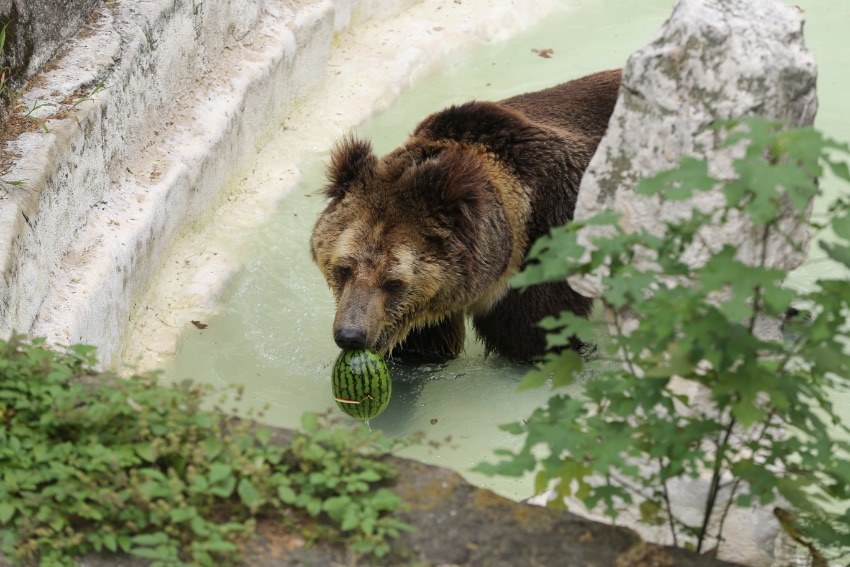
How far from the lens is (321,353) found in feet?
Result: 21.3

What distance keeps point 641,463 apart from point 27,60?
426 cm

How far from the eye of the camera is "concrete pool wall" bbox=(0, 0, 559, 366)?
5.39 meters

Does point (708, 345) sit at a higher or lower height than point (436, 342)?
higher

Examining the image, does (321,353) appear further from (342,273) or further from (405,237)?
(405,237)

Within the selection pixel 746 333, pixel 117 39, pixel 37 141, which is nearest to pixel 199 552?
pixel 746 333

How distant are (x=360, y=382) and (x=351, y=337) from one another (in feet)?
0.76

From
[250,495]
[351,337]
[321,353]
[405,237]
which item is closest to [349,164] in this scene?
[405,237]

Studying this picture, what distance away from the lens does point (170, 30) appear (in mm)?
Answer: 7133

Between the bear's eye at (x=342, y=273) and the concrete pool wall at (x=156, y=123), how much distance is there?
132 centimetres

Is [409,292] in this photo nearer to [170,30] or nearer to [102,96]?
[102,96]

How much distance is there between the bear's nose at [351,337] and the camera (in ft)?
17.0

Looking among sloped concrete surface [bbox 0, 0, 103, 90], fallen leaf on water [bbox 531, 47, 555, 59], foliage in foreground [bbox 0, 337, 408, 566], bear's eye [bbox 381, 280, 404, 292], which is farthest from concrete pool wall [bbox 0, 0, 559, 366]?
bear's eye [bbox 381, 280, 404, 292]

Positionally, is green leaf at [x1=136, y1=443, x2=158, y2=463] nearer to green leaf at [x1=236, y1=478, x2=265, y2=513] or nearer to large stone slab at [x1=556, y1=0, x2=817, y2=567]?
green leaf at [x1=236, y1=478, x2=265, y2=513]

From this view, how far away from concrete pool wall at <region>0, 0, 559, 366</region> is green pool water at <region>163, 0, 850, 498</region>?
223 millimetres
